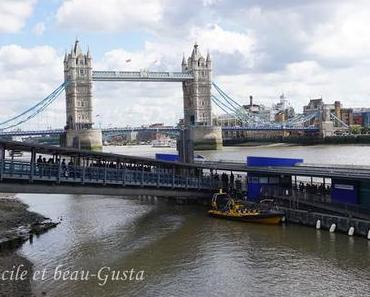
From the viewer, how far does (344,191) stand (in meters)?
33.9

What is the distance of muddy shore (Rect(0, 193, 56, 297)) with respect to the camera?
866 inches

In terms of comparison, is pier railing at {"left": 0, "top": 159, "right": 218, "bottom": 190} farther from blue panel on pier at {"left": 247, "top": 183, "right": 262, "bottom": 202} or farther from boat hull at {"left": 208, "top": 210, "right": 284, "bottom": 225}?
boat hull at {"left": 208, "top": 210, "right": 284, "bottom": 225}

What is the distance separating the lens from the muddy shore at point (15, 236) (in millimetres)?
22000

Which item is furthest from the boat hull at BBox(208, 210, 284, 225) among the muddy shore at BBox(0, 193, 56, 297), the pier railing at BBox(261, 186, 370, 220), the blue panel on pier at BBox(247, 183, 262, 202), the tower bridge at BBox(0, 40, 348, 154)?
the tower bridge at BBox(0, 40, 348, 154)

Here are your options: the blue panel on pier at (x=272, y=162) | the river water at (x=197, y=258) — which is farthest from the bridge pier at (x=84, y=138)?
the river water at (x=197, y=258)

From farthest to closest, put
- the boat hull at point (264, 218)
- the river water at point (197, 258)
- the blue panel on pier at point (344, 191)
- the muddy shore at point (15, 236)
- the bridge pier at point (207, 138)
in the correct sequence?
the bridge pier at point (207, 138) → the boat hull at point (264, 218) → the blue panel on pier at point (344, 191) → the river water at point (197, 258) → the muddy shore at point (15, 236)

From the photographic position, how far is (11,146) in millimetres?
28922

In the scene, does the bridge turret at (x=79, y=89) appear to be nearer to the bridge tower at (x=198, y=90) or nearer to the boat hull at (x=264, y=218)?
the bridge tower at (x=198, y=90)

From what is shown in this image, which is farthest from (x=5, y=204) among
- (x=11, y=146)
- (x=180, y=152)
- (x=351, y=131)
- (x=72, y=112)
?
(x=351, y=131)

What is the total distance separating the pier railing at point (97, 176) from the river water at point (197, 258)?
2522 millimetres

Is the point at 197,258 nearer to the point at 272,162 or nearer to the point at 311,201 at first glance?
the point at 311,201

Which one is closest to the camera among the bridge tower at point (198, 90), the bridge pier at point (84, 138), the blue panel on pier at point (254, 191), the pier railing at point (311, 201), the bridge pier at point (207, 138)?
the pier railing at point (311, 201)

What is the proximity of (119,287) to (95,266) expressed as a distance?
3370 millimetres

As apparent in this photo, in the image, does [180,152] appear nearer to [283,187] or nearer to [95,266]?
[283,187]
